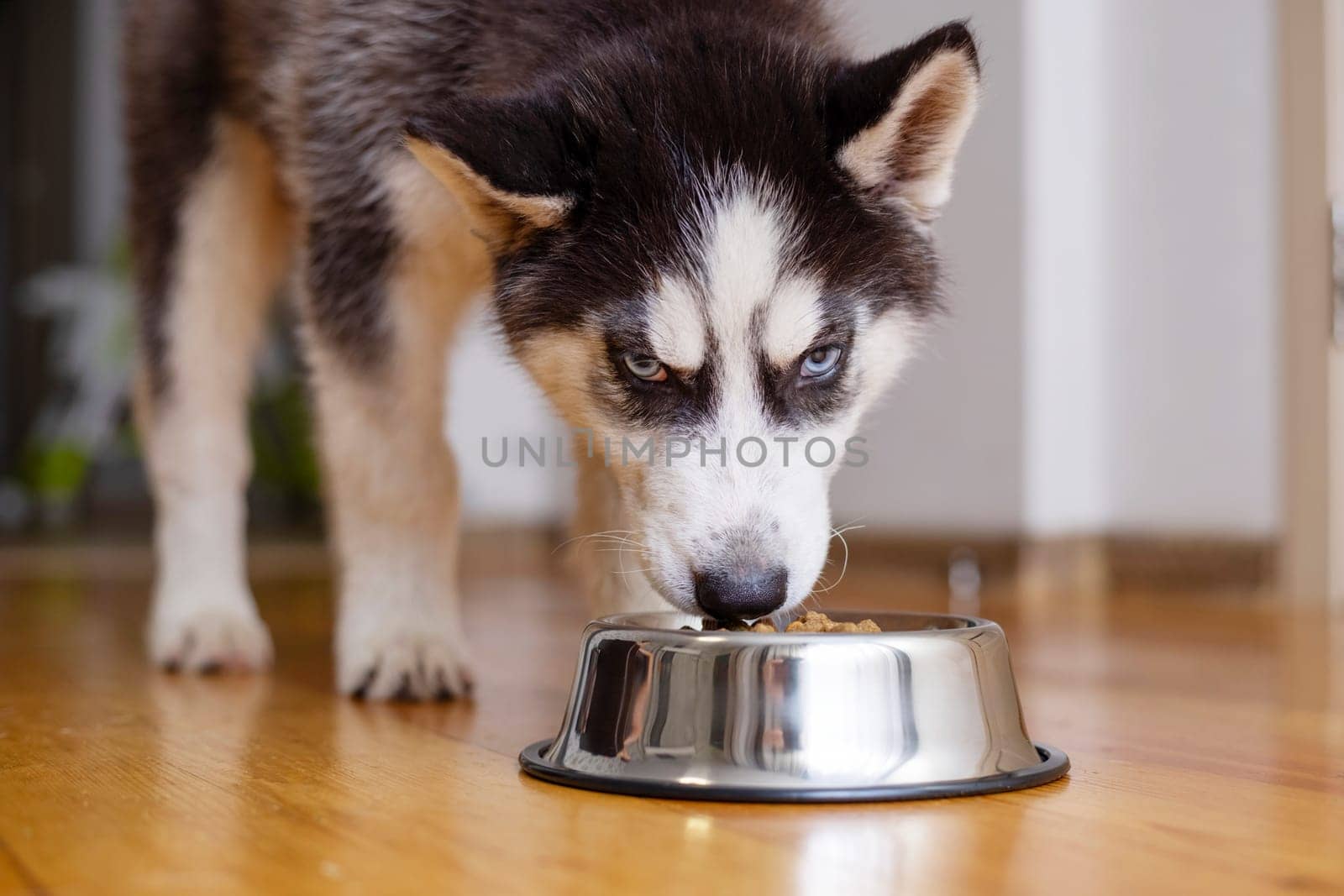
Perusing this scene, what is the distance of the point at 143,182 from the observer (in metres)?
2.75

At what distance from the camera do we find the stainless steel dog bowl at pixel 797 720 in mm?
1337

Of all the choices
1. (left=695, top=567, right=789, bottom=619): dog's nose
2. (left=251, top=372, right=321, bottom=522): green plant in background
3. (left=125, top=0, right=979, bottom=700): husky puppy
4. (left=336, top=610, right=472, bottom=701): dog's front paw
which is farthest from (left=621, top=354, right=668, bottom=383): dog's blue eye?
(left=251, top=372, right=321, bottom=522): green plant in background

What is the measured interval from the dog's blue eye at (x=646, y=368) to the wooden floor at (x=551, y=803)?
0.45m

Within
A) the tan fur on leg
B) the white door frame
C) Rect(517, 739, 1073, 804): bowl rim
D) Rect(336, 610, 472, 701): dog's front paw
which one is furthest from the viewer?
the white door frame

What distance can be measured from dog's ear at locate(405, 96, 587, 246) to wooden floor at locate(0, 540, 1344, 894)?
63cm

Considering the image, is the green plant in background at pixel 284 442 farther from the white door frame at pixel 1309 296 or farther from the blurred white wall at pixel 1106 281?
the white door frame at pixel 1309 296

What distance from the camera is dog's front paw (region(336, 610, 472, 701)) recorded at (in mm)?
2123

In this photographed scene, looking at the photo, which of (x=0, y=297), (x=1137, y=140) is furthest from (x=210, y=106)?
(x=0, y=297)

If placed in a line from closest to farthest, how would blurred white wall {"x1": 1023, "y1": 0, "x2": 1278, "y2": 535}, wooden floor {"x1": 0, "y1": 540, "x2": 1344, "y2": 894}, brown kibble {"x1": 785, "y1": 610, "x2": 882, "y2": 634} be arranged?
wooden floor {"x1": 0, "y1": 540, "x2": 1344, "y2": 894} → brown kibble {"x1": 785, "y1": 610, "x2": 882, "y2": 634} → blurred white wall {"x1": 1023, "y1": 0, "x2": 1278, "y2": 535}

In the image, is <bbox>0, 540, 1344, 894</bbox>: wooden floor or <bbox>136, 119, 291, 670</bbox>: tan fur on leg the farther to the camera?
<bbox>136, 119, 291, 670</bbox>: tan fur on leg

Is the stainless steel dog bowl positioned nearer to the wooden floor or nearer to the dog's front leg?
the wooden floor

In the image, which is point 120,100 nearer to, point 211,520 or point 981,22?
point 211,520

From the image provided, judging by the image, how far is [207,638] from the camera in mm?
2459

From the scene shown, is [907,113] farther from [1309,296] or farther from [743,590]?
[1309,296]
